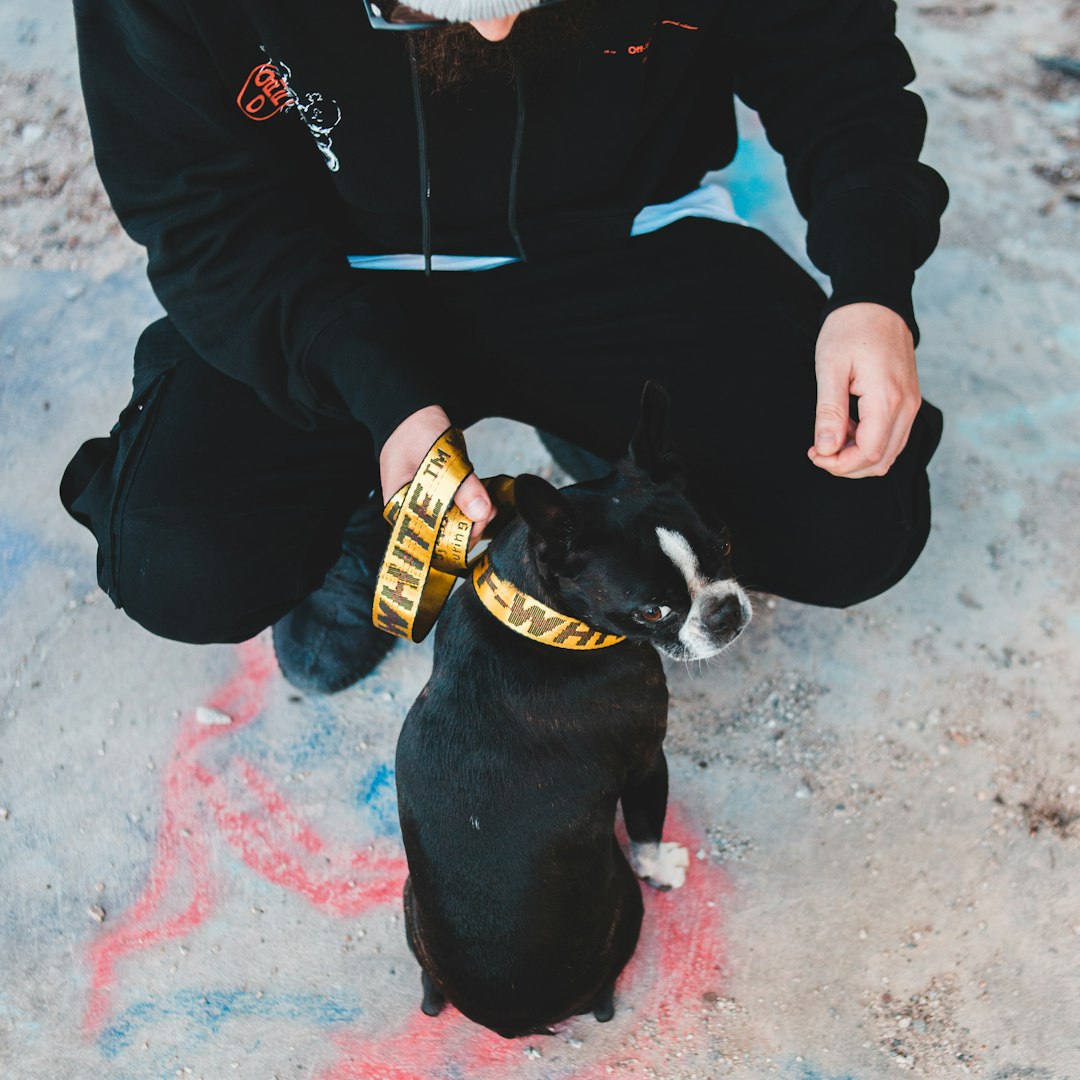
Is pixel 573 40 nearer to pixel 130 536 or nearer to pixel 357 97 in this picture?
pixel 357 97

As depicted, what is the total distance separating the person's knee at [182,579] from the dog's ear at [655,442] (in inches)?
31.3

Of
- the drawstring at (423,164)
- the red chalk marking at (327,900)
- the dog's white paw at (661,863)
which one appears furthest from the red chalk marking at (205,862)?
the drawstring at (423,164)

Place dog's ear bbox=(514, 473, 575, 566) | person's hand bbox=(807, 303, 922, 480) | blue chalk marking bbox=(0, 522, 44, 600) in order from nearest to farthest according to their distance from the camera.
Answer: dog's ear bbox=(514, 473, 575, 566) < person's hand bbox=(807, 303, 922, 480) < blue chalk marking bbox=(0, 522, 44, 600)

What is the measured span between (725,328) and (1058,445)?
1.18 m

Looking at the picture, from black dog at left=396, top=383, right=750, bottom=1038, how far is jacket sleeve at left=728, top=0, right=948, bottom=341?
0.51 metres

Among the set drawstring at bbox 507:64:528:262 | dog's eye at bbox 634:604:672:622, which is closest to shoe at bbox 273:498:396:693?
drawstring at bbox 507:64:528:262

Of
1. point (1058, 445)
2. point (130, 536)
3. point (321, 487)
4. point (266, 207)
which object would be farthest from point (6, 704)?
point (1058, 445)

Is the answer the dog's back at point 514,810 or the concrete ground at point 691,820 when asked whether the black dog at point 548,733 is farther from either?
the concrete ground at point 691,820

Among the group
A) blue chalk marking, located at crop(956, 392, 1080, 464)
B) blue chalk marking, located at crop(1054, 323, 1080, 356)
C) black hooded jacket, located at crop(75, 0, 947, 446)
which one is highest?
black hooded jacket, located at crop(75, 0, 947, 446)

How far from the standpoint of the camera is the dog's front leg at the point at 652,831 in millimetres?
1897

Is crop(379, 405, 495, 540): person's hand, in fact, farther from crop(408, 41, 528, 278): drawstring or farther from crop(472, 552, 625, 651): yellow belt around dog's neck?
crop(408, 41, 528, 278): drawstring

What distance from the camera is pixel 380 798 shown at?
2.26 m

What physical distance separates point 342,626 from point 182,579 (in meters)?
0.51

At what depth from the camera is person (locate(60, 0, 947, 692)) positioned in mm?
1707
